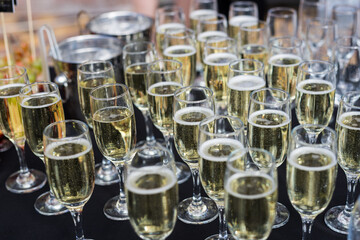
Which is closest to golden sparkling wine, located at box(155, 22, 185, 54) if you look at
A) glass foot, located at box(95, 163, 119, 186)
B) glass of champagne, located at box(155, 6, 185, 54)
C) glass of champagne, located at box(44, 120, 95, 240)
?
glass of champagne, located at box(155, 6, 185, 54)

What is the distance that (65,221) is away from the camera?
1.45 meters

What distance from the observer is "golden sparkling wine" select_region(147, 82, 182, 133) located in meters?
1.57

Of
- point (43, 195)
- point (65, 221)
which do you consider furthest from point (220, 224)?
point (43, 195)

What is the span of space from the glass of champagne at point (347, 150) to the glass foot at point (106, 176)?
659 millimetres

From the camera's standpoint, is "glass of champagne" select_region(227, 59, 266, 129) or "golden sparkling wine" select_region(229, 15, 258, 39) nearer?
"glass of champagne" select_region(227, 59, 266, 129)

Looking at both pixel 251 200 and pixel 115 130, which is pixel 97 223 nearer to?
pixel 115 130

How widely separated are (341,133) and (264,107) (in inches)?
8.1

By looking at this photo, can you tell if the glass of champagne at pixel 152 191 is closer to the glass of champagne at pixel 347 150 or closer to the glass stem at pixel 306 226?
the glass stem at pixel 306 226

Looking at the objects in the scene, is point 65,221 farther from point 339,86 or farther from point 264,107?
point 339,86

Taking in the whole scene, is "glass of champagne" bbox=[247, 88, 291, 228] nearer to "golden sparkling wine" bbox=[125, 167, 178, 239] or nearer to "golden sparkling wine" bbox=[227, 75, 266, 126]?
"golden sparkling wine" bbox=[227, 75, 266, 126]

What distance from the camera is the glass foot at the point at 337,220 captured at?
4.40 feet

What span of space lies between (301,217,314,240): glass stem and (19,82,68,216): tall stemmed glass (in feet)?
2.23

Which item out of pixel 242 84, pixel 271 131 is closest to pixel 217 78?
pixel 242 84

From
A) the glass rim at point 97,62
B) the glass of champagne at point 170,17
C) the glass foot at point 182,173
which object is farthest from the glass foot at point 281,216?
the glass of champagne at point 170,17
